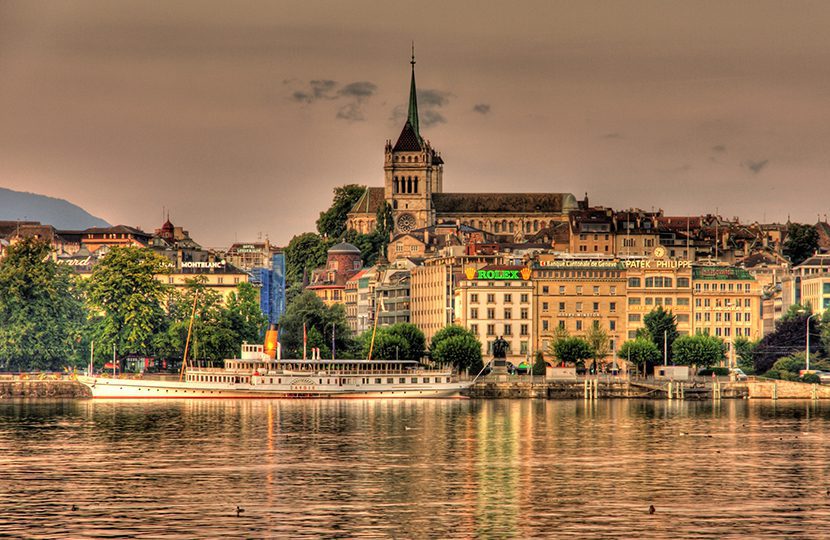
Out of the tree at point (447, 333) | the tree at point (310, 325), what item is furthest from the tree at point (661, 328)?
the tree at point (310, 325)

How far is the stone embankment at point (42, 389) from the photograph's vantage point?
480ft

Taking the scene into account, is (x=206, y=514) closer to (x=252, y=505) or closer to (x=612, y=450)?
(x=252, y=505)

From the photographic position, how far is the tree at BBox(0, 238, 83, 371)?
153 meters

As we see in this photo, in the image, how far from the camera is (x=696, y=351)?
530 feet

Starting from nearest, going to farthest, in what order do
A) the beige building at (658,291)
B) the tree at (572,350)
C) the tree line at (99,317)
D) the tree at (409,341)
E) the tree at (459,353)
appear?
the tree line at (99,317)
the tree at (459,353)
the tree at (572,350)
the tree at (409,341)
the beige building at (658,291)

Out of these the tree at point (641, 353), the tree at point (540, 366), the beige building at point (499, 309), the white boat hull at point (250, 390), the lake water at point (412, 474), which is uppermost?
the beige building at point (499, 309)

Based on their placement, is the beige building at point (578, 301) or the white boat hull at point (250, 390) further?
the beige building at point (578, 301)

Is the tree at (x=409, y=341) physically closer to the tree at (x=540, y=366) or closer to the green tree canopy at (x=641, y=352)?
the tree at (x=540, y=366)

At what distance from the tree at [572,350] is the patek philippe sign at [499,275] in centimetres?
1223

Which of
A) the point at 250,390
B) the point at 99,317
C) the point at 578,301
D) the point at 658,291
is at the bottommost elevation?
the point at 250,390

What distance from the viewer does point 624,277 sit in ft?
578

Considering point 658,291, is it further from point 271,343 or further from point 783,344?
point 271,343

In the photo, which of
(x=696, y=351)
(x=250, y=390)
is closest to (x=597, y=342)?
(x=696, y=351)

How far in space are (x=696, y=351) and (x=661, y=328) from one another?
7666mm
